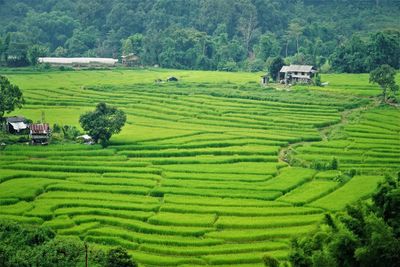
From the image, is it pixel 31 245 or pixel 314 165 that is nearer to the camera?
pixel 31 245

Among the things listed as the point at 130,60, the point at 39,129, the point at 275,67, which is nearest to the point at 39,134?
the point at 39,129

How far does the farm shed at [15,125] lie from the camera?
4381cm

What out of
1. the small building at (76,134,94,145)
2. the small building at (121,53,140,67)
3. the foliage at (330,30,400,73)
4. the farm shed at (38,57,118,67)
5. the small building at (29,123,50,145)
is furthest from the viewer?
the small building at (121,53,140,67)

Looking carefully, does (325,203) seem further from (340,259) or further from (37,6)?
(37,6)

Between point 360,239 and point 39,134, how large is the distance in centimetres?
2355

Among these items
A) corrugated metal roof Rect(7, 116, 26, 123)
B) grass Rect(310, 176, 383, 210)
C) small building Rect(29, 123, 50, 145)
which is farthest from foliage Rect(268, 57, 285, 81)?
grass Rect(310, 176, 383, 210)

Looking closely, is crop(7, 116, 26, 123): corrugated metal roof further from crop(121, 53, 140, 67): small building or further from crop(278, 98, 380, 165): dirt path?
crop(121, 53, 140, 67): small building

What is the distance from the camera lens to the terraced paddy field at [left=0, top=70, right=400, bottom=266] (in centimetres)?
2945

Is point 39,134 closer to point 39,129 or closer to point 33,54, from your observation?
→ point 39,129

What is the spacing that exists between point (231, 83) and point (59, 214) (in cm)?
3301

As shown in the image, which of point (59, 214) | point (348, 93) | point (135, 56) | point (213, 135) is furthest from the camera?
point (135, 56)

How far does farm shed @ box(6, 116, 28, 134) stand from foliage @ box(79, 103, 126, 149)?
419 cm

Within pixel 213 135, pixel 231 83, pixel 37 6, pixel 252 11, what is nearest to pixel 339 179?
pixel 213 135

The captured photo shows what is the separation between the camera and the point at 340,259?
73.0 ft
